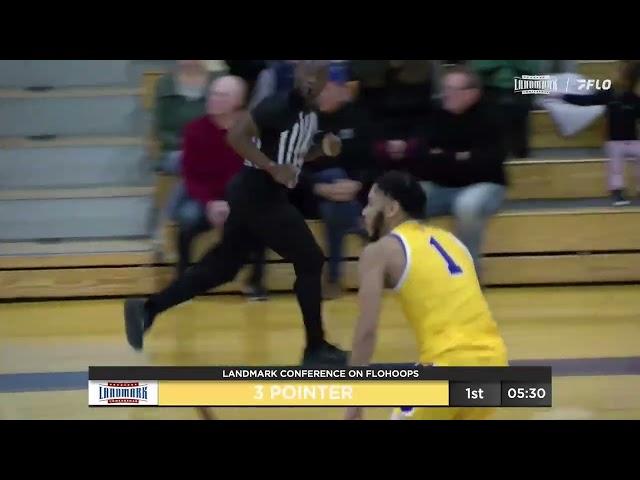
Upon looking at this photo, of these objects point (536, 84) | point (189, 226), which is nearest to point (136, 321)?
point (189, 226)

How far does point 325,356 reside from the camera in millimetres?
2666

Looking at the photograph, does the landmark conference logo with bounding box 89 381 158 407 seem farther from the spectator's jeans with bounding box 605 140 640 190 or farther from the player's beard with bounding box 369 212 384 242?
the spectator's jeans with bounding box 605 140 640 190

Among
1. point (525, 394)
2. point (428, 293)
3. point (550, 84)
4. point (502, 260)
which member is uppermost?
point (550, 84)

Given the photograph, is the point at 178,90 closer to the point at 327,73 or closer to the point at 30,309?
the point at 327,73

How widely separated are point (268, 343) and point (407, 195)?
672 millimetres

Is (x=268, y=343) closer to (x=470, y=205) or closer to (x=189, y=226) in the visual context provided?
(x=189, y=226)

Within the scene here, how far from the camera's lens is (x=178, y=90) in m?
2.92

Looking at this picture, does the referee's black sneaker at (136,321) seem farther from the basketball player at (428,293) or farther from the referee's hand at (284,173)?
the basketball player at (428,293)

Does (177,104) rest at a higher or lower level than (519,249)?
higher

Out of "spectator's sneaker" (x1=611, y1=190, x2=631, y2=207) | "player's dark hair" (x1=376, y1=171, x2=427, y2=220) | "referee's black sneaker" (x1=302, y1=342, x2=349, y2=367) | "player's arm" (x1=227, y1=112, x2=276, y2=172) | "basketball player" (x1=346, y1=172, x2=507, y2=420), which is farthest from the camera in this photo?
"spectator's sneaker" (x1=611, y1=190, x2=631, y2=207)

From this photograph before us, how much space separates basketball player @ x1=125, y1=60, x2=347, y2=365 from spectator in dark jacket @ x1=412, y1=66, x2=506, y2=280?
350 mm

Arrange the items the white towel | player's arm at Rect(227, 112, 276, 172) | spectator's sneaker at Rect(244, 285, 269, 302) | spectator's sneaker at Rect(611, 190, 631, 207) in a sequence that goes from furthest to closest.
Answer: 1. spectator's sneaker at Rect(244, 285, 269, 302)
2. spectator's sneaker at Rect(611, 190, 631, 207)
3. player's arm at Rect(227, 112, 276, 172)
4. the white towel

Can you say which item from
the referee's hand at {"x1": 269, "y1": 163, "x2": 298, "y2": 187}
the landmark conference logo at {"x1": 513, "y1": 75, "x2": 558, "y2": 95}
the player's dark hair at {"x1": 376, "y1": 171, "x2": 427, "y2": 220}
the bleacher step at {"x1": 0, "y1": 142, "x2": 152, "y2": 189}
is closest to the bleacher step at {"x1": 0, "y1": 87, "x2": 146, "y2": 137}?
the bleacher step at {"x1": 0, "y1": 142, "x2": 152, "y2": 189}

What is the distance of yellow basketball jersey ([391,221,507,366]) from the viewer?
2289 mm
